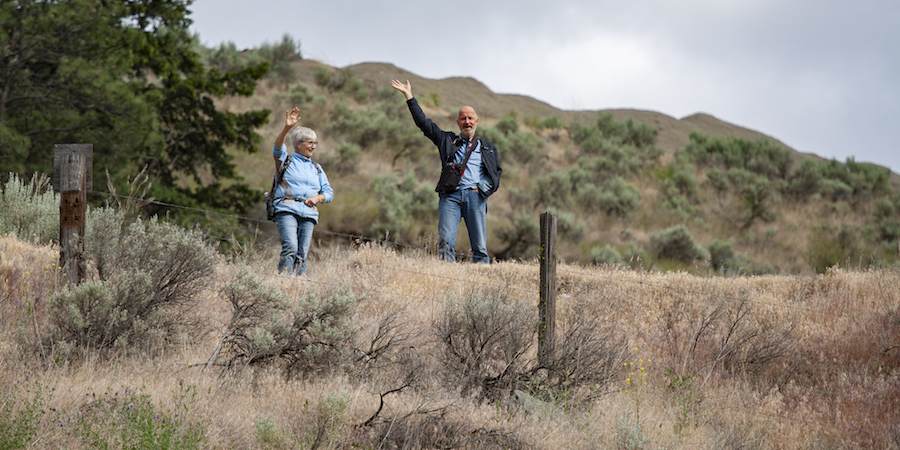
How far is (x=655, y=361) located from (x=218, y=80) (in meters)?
12.8

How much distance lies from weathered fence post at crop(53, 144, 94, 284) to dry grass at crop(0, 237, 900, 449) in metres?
0.22

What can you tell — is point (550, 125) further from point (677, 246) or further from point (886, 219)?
point (677, 246)

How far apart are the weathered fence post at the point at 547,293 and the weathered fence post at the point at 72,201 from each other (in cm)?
354

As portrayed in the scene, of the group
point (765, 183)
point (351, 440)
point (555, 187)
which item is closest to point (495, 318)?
point (351, 440)

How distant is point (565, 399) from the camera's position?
16.6 ft

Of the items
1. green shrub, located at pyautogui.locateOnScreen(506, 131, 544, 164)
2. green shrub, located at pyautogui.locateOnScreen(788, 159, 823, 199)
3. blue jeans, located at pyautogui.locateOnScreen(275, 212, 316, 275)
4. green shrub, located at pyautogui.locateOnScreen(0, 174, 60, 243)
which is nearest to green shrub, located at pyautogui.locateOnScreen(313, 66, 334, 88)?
green shrub, located at pyautogui.locateOnScreen(506, 131, 544, 164)

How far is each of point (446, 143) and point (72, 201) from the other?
388 centimetres

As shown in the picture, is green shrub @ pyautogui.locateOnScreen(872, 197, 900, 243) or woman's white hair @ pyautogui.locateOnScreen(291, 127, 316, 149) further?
green shrub @ pyautogui.locateOnScreen(872, 197, 900, 243)

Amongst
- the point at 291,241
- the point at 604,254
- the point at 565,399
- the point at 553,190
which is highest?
the point at 553,190

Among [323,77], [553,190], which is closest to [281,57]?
[323,77]

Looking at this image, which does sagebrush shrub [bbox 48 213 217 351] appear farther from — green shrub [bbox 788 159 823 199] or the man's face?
green shrub [bbox 788 159 823 199]

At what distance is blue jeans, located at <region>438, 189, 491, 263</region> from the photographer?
311 inches

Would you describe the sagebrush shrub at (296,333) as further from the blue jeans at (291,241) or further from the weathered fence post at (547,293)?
the blue jeans at (291,241)

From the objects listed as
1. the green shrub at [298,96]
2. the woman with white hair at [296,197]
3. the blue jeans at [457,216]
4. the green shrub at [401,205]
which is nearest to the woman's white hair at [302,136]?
the woman with white hair at [296,197]
